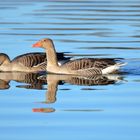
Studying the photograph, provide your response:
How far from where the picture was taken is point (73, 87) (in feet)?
57.9

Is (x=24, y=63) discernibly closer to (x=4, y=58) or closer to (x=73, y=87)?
(x=4, y=58)

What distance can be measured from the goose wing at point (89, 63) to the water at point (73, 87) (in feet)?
1.72

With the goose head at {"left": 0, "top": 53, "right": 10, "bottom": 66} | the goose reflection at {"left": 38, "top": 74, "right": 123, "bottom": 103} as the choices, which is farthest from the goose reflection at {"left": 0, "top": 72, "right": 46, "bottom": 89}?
the goose head at {"left": 0, "top": 53, "right": 10, "bottom": 66}

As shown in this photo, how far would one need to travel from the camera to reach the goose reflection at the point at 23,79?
18.0 m

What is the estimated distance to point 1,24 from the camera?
102 ft

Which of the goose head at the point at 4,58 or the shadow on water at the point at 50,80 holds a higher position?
the goose head at the point at 4,58

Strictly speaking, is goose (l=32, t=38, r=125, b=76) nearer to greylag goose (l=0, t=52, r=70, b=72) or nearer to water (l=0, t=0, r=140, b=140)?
Answer: water (l=0, t=0, r=140, b=140)

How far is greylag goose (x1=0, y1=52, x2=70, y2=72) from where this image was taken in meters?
21.4

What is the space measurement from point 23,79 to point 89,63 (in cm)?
182

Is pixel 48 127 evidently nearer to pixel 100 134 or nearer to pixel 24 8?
pixel 100 134

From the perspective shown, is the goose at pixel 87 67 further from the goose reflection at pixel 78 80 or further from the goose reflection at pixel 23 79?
the goose reflection at pixel 23 79

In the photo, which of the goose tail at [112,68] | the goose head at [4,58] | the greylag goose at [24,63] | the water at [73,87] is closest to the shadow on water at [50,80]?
the water at [73,87]

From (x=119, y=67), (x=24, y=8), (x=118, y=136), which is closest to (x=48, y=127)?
(x=118, y=136)

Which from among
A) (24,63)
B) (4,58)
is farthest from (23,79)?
(4,58)
